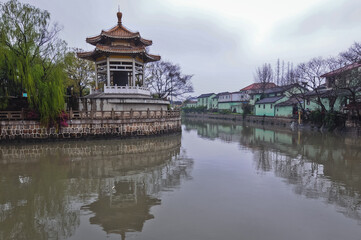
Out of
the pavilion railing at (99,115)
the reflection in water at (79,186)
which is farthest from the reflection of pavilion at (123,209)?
the pavilion railing at (99,115)

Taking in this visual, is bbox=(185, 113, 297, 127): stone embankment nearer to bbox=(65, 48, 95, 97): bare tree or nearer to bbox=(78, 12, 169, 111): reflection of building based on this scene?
bbox=(78, 12, 169, 111): reflection of building

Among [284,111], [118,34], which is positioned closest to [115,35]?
[118,34]

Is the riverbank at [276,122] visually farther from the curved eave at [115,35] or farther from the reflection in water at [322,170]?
the curved eave at [115,35]

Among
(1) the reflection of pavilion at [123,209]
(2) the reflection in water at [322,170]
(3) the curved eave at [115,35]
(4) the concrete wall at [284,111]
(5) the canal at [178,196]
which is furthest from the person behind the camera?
(4) the concrete wall at [284,111]

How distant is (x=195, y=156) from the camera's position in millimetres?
14664

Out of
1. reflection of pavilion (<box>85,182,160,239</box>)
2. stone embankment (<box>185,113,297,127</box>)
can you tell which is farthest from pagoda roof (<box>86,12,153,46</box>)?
stone embankment (<box>185,113,297,127</box>)

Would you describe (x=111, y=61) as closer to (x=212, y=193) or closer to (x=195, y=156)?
(x=195, y=156)

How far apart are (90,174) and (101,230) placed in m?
5.16

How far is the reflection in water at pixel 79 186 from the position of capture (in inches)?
240

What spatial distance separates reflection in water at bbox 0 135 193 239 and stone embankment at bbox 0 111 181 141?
188 cm

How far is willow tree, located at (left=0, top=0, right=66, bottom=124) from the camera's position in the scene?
16750mm

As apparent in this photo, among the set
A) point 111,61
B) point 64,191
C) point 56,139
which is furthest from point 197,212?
point 111,61

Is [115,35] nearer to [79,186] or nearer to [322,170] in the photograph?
[79,186]

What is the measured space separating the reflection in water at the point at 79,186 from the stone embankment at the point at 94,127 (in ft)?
6.16
